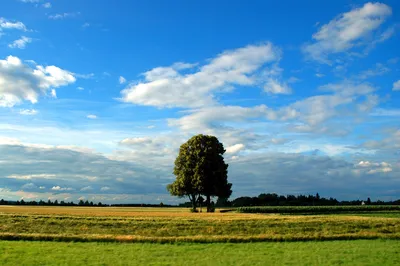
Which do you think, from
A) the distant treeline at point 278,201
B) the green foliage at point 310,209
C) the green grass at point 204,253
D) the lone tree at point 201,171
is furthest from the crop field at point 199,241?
the distant treeline at point 278,201

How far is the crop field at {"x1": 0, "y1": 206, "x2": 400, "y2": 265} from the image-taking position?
2214 cm

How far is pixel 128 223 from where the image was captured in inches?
1478

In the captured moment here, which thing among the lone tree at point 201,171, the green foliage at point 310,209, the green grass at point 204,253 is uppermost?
the lone tree at point 201,171

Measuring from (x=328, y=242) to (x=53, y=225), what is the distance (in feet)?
80.6

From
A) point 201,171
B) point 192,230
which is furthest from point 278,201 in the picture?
point 192,230

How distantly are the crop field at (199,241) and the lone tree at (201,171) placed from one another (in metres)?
33.0

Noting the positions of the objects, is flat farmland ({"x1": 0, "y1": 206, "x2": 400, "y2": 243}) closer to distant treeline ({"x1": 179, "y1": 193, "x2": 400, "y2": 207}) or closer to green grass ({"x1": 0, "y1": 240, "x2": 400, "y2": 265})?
green grass ({"x1": 0, "y1": 240, "x2": 400, "y2": 265})

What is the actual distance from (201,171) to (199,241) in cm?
4251

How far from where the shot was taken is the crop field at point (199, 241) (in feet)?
72.6

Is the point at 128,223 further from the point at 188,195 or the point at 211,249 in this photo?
the point at 188,195

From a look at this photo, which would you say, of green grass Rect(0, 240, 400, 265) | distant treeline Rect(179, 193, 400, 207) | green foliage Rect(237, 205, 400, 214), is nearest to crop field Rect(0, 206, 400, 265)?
green grass Rect(0, 240, 400, 265)

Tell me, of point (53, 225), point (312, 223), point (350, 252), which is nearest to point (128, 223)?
point (53, 225)

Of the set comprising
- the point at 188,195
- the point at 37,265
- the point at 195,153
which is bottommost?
the point at 37,265

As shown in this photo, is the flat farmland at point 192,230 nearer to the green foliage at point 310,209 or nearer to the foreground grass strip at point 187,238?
the foreground grass strip at point 187,238
